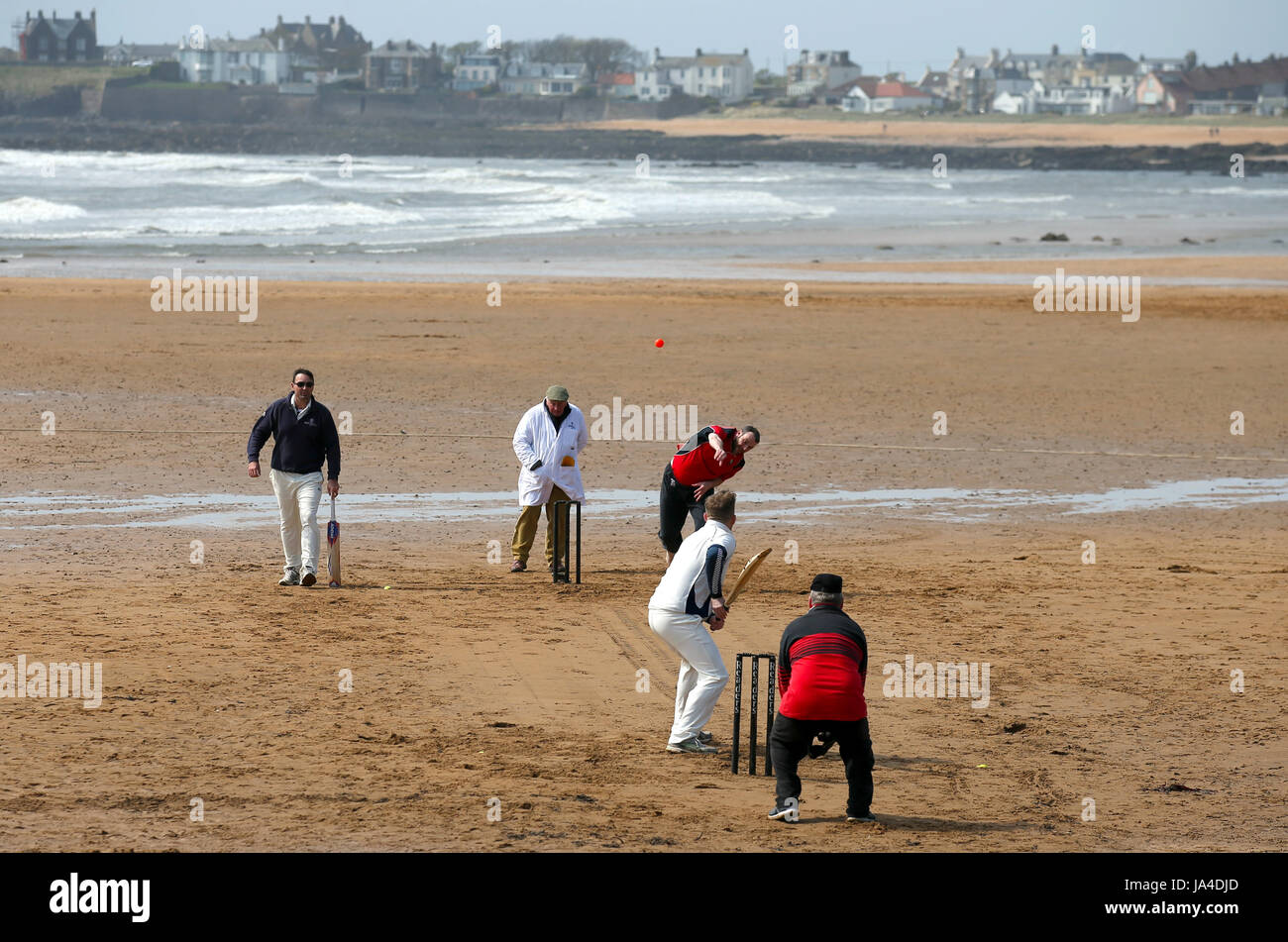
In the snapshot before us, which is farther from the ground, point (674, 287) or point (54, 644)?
point (674, 287)

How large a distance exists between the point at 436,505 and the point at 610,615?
4.36m

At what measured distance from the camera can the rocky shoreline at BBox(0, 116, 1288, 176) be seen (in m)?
124

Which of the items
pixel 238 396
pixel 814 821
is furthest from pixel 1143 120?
pixel 814 821

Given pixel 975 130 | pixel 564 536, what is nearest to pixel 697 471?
pixel 564 536

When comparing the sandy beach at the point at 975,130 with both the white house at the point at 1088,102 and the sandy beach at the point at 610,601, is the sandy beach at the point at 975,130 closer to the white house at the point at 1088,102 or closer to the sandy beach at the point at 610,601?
the white house at the point at 1088,102

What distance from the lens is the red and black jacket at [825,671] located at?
7.56 metres

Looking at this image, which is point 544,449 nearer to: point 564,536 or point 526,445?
point 526,445

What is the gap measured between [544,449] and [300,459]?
6.72ft

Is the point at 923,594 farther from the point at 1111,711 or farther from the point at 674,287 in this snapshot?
the point at 674,287

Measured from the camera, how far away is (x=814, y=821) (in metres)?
7.77

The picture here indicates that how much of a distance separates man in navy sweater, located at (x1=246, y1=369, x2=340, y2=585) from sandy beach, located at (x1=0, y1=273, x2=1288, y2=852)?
590mm

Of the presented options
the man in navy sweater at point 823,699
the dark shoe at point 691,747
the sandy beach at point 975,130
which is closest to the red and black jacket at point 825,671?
the man in navy sweater at point 823,699

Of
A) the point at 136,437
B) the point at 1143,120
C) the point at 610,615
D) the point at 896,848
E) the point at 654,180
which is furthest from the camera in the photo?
the point at 1143,120

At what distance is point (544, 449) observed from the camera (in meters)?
13.1
